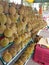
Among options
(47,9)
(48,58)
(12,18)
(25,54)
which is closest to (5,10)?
(12,18)

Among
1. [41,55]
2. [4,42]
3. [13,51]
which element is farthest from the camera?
[41,55]

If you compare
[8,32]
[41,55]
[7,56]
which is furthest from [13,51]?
[41,55]

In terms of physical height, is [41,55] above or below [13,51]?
below

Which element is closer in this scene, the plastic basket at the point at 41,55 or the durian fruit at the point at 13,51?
the durian fruit at the point at 13,51

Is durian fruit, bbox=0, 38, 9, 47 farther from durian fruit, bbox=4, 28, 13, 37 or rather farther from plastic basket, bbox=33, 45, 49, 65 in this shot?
plastic basket, bbox=33, 45, 49, 65

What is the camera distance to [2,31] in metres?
0.98

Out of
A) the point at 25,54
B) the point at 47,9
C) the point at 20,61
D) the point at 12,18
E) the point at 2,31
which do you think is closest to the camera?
the point at 2,31

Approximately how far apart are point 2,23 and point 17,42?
0.22 metres

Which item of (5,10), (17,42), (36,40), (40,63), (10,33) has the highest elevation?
(5,10)

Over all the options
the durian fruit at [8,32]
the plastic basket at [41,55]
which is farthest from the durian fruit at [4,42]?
the plastic basket at [41,55]

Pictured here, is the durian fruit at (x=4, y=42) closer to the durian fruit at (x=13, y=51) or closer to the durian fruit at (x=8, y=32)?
the durian fruit at (x=8, y=32)

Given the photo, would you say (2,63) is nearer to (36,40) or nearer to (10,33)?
(10,33)

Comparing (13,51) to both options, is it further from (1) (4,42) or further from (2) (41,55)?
(2) (41,55)

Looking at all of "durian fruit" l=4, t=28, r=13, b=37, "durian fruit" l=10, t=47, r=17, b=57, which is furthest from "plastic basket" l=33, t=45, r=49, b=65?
"durian fruit" l=4, t=28, r=13, b=37
